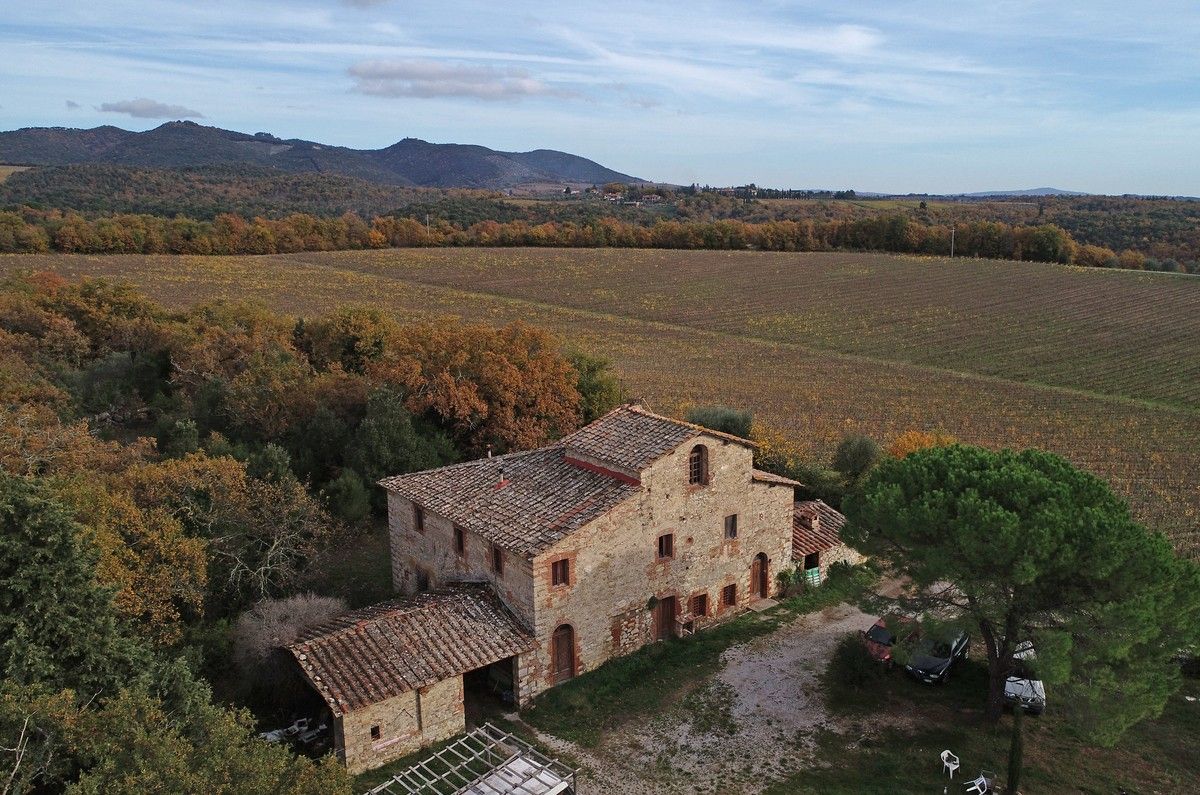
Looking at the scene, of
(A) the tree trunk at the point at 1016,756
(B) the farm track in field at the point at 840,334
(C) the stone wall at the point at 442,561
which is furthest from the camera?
(B) the farm track in field at the point at 840,334

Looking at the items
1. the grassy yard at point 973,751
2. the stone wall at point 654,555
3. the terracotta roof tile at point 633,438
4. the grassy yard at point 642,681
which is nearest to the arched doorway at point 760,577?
the stone wall at point 654,555

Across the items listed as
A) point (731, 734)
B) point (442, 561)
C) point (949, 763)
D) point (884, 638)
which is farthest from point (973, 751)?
point (442, 561)

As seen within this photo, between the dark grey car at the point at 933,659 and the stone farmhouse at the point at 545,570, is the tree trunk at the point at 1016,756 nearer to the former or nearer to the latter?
the dark grey car at the point at 933,659

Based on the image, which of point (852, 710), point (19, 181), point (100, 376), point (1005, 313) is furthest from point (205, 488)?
point (19, 181)

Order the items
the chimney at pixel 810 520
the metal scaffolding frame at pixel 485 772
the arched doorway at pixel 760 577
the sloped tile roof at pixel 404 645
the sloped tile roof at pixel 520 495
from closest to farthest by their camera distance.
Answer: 1. the metal scaffolding frame at pixel 485 772
2. the sloped tile roof at pixel 404 645
3. the sloped tile roof at pixel 520 495
4. the arched doorway at pixel 760 577
5. the chimney at pixel 810 520

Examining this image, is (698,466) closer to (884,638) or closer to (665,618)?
(665,618)

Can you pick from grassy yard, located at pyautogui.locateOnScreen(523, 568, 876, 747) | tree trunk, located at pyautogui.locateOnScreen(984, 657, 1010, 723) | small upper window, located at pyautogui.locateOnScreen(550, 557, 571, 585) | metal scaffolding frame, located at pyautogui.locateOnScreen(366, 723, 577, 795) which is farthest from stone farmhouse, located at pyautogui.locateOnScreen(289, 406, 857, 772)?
tree trunk, located at pyautogui.locateOnScreen(984, 657, 1010, 723)
